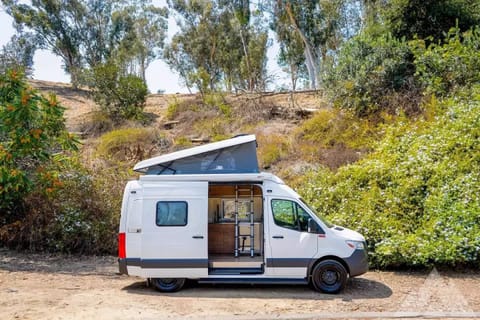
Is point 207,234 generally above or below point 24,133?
below

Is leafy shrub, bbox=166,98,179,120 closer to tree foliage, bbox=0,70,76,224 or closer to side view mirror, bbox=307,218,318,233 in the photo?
tree foliage, bbox=0,70,76,224

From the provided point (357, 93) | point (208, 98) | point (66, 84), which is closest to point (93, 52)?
point (66, 84)

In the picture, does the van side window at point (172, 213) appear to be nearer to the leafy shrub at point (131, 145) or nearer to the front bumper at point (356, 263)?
the front bumper at point (356, 263)

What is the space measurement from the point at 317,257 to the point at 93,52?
37980 mm

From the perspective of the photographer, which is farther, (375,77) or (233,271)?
(375,77)

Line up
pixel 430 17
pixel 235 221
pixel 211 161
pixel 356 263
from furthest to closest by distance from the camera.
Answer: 1. pixel 430 17
2. pixel 235 221
3. pixel 211 161
4. pixel 356 263

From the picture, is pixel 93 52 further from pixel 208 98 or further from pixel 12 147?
pixel 12 147

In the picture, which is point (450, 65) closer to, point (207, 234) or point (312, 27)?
point (207, 234)

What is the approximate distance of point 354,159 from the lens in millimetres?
15297

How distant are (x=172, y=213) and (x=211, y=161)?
48.0 inches

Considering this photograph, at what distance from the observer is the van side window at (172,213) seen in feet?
26.4

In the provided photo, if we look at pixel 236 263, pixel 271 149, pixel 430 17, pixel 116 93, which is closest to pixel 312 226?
pixel 236 263

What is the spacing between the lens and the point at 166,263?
26.0ft

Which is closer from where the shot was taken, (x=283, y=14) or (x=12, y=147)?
(x=12, y=147)
